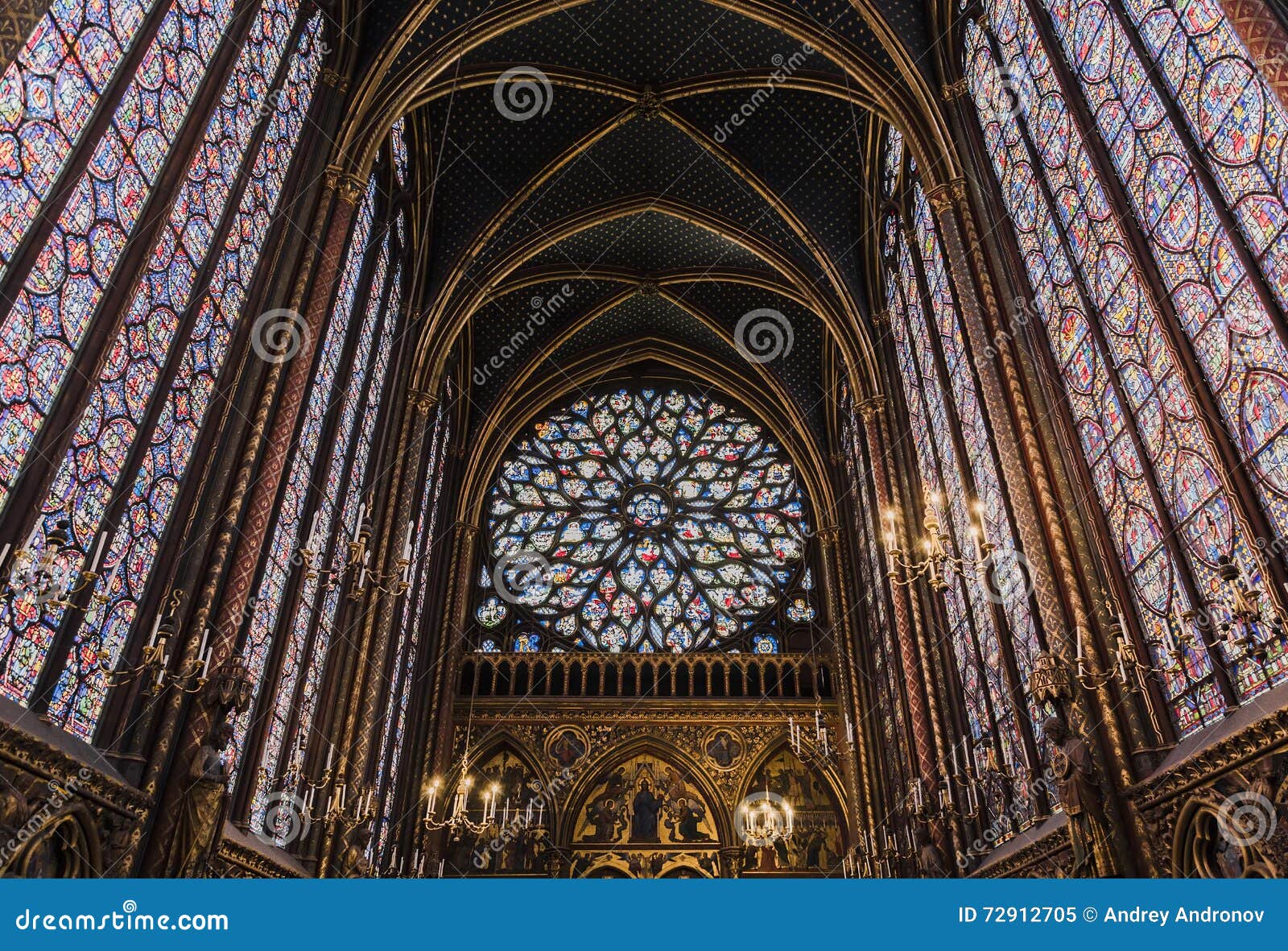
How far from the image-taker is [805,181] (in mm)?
19500

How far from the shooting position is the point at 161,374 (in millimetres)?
9180

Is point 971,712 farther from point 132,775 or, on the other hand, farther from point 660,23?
point 660,23

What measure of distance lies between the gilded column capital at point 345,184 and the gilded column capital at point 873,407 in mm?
10841

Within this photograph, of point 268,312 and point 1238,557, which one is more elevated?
point 268,312

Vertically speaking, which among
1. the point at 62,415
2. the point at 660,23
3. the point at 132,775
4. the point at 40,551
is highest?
the point at 660,23

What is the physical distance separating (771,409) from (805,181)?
781 centimetres

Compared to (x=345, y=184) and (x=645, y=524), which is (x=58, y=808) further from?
(x=645, y=524)

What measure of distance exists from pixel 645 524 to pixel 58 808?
18413 mm

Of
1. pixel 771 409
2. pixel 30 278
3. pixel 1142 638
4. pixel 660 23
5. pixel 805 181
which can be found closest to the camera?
pixel 30 278

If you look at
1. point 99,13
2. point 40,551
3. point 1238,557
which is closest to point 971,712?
point 1238,557

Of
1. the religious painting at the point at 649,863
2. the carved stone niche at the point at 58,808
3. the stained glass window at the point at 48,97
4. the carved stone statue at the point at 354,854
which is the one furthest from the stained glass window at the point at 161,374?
the religious painting at the point at 649,863

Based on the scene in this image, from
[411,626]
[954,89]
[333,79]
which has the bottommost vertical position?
[411,626]

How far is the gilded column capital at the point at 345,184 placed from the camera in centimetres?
1330

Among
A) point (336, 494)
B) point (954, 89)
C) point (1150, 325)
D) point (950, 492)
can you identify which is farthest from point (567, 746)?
point (1150, 325)
